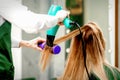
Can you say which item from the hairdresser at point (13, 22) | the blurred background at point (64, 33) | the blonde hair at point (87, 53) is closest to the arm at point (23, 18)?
the hairdresser at point (13, 22)

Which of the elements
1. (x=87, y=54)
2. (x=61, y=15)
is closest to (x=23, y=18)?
(x=61, y=15)

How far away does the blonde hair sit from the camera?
131 centimetres

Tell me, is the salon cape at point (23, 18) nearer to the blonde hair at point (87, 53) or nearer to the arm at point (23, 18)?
the arm at point (23, 18)

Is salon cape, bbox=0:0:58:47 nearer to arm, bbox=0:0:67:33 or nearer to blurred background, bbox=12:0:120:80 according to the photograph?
arm, bbox=0:0:67:33

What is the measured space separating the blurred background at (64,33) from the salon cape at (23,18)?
654 millimetres

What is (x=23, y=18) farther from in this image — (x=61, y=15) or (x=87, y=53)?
(x=87, y=53)

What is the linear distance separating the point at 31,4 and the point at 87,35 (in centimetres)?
66

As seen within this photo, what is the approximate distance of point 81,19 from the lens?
1998 millimetres

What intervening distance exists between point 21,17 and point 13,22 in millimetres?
39

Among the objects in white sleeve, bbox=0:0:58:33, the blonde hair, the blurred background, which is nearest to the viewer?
white sleeve, bbox=0:0:58:33

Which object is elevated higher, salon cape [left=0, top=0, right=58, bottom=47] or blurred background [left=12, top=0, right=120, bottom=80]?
salon cape [left=0, top=0, right=58, bottom=47]

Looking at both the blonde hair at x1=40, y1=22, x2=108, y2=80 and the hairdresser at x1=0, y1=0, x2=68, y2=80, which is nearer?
the hairdresser at x1=0, y1=0, x2=68, y2=80

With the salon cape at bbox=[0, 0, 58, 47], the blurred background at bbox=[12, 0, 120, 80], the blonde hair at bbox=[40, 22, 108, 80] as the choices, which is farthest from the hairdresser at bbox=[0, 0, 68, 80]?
the blurred background at bbox=[12, 0, 120, 80]

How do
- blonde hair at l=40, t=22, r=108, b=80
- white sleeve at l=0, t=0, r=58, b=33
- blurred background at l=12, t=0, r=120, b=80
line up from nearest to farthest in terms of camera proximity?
white sleeve at l=0, t=0, r=58, b=33, blonde hair at l=40, t=22, r=108, b=80, blurred background at l=12, t=0, r=120, b=80
